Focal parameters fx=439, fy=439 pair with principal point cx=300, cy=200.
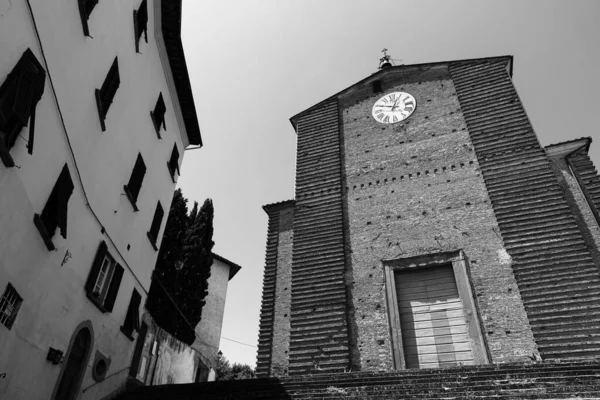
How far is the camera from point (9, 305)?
6.80 m

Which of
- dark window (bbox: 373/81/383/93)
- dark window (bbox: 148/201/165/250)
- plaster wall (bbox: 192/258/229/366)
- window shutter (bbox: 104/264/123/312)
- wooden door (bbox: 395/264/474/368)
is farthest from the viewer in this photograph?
plaster wall (bbox: 192/258/229/366)

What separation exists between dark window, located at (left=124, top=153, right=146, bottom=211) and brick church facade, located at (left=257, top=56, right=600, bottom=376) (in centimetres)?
511

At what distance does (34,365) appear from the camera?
7.45 meters

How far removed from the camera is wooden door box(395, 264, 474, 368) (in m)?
11.1

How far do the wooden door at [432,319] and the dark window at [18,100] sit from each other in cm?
973

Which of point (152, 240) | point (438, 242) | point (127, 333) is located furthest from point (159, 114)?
point (438, 242)

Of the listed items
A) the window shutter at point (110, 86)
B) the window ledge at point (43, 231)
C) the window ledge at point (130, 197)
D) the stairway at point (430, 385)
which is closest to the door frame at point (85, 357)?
the stairway at point (430, 385)

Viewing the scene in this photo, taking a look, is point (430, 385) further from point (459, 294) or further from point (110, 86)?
point (110, 86)

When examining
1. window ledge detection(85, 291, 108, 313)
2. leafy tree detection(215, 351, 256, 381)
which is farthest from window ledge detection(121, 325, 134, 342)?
leafy tree detection(215, 351, 256, 381)

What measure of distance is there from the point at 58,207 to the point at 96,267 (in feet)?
7.25

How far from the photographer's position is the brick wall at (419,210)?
11.3m

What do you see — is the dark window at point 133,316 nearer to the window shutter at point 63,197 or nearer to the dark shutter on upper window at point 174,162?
the window shutter at point 63,197

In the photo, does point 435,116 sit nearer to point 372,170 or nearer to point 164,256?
point 372,170

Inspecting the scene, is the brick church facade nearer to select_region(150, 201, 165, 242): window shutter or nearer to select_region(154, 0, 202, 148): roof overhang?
select_region(150, 201, 165, 242): window shutter
